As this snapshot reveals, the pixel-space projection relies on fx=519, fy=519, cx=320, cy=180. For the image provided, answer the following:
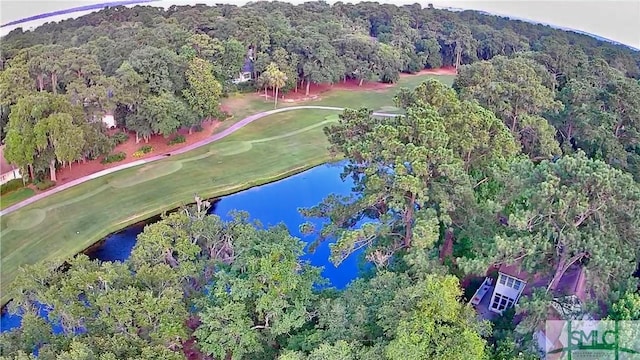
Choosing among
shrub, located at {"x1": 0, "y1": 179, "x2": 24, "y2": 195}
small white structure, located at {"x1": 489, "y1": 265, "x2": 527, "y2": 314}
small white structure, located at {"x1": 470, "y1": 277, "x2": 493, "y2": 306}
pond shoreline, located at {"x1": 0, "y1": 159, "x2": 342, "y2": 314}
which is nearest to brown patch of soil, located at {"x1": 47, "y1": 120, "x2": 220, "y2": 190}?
shrub, located at {"x1": 0, "y1": 179, "x2": 24, "y2": 195}

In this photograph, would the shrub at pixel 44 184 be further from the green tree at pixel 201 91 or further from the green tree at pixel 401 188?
the green tree at pixel 401 188

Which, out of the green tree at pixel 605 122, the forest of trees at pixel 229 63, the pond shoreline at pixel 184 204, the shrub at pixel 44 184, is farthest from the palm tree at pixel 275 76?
the green tree at pixel 605 122

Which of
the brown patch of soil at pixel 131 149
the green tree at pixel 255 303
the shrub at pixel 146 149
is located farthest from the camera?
the shrub at pixel 146 149

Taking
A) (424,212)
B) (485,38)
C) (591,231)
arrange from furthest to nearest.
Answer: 1. (485,38)
2. (424,212)
3. (591,231)

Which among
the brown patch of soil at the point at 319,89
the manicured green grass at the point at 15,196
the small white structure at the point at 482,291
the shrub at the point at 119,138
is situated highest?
the brown patch of soil at the point at 319,89

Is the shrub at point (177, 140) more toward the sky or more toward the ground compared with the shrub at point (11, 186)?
more toward the sky

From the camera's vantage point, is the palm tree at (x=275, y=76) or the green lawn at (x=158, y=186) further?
the palm tree at (x=275, y=76)

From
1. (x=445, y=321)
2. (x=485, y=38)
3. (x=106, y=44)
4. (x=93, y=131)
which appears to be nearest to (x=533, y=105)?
(x=445, y=321)

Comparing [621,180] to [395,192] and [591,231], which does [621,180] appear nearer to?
[591,231]
